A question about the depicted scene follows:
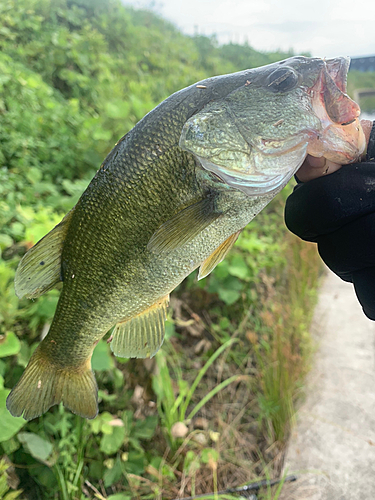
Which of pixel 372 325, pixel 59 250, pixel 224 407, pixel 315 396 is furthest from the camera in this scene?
pixel 372 325

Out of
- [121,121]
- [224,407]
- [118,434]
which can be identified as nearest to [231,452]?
[224,407]

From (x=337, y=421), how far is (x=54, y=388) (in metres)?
2.13

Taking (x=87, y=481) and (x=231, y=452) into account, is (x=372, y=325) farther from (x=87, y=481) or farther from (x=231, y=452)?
(x=87, y=481)

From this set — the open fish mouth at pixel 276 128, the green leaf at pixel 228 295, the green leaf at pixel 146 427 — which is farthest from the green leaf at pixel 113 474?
the open fish mouth at pixel 276 128

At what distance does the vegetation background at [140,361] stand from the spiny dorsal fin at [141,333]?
1.60 feet

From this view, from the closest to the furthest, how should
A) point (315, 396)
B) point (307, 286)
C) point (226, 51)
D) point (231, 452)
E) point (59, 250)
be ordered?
point (59, 250), point (231, 452), point (315, 396), point (307, 286), point (226, 51)

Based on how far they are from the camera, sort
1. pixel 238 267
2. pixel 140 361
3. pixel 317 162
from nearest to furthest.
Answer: pixel 317 162 → pixel 140 361 → pixel 238 267

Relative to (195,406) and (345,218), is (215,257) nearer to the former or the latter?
(345,218)

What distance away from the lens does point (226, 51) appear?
891cm

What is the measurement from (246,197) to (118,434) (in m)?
1.34

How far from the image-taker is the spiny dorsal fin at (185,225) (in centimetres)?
90

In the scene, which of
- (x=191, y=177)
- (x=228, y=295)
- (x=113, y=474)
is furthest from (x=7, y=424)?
(x=228, y=295)

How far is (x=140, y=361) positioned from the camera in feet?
6.76

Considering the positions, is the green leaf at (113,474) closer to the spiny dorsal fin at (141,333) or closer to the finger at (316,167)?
the spiny dorsal fin at (141,333)
